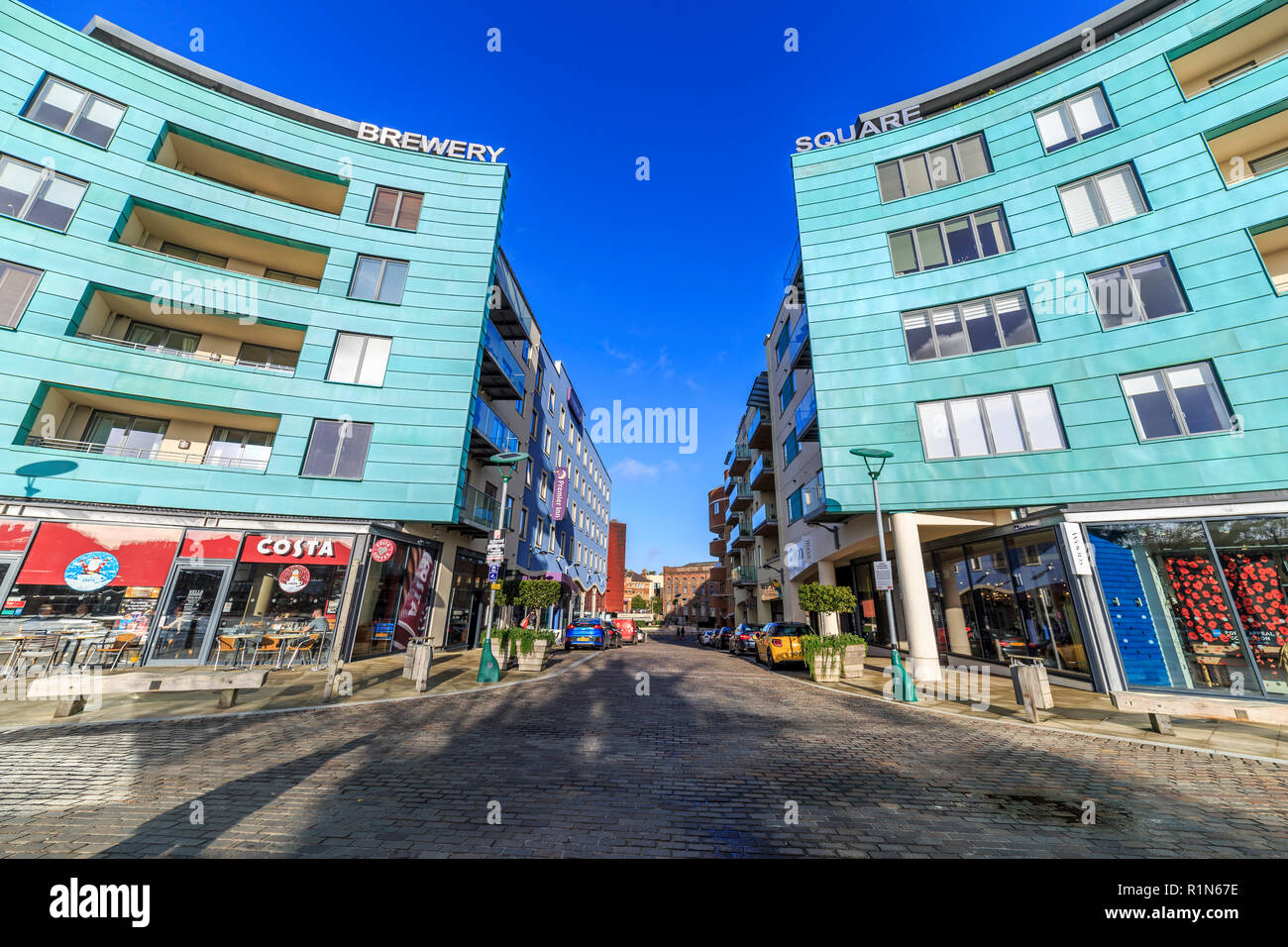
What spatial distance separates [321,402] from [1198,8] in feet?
102

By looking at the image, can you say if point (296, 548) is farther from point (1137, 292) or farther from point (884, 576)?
point (1137, 292)

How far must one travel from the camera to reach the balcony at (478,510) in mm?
18752

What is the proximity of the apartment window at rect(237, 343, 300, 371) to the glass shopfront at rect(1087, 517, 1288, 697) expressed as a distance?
2715 cm

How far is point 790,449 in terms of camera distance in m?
27.8

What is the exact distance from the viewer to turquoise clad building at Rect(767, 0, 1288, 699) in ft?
39.1

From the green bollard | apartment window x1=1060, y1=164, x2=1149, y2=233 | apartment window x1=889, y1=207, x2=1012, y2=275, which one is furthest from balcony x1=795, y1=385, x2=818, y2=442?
the green bollard

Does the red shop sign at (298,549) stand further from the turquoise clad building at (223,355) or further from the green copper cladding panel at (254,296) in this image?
the green copper cladding panel at (254,296)

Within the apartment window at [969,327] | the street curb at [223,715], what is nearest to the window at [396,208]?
the street curb at [223,715]

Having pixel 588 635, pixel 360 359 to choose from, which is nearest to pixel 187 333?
pixel 360 359

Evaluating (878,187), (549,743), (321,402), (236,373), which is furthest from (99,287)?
(878,187)

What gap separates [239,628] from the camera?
45.7 ft

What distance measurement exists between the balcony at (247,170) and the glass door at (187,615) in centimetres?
1387

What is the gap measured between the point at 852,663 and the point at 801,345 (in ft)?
44.9

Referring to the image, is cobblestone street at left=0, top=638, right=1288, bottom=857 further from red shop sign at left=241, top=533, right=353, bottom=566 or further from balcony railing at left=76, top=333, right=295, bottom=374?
balcony railing at left=76, top=333, right=295, bottom=374
